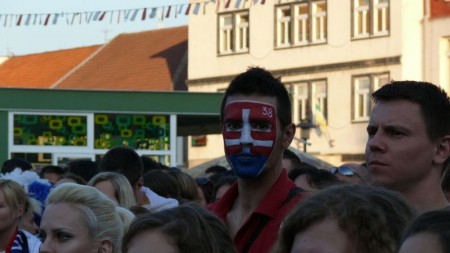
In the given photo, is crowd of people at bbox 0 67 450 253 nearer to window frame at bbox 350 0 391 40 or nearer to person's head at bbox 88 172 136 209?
person's head at bbox 88 172 136 209

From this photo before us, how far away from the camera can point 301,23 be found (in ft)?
169

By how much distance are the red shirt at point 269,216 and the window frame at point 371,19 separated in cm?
4253

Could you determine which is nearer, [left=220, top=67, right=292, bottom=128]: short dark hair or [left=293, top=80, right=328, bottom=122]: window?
[left=220, top=67, right=292, bottom=128]: short dark hair

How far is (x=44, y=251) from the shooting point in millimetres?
5586

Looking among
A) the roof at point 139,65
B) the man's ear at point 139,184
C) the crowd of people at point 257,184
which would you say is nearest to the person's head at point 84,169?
the man's ear at point 139,184

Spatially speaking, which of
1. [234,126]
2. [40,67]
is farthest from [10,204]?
[40,67]

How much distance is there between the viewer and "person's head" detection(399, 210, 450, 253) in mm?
3018

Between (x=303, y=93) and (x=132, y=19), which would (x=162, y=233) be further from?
(x=303, y=93)

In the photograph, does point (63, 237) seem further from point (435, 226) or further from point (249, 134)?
point (435, 226)

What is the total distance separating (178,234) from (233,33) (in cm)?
4932

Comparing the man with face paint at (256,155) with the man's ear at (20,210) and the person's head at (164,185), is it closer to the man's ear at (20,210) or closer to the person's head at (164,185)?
the man's ear at (20,210)

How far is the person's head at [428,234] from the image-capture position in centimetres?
302

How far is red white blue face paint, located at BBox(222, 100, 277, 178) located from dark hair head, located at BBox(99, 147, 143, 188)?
3704 mm

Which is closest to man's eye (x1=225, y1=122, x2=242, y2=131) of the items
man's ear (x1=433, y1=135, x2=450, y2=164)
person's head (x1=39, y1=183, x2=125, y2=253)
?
person's head (x1=39, y1=183, x2=125, y2=253)
